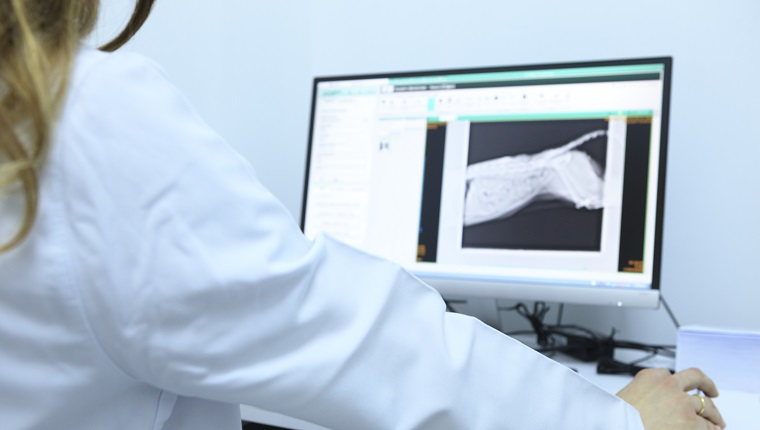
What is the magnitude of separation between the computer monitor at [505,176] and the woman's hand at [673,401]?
0.95 feet

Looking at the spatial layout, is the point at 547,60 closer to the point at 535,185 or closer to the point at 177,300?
the point at 535,185

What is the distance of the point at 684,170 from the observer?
1.35 m

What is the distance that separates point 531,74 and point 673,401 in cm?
66

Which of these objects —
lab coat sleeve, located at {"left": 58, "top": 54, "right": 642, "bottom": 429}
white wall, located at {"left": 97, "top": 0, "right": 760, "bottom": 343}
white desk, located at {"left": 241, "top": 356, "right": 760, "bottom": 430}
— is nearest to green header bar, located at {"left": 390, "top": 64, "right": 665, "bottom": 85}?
white wall, located at {"left": 97, "top": 0, "right": 760, "bottom": 343}

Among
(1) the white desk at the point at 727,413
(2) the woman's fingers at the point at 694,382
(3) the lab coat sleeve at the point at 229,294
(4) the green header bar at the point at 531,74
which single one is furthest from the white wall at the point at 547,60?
(3) the lab coat sleeve at the point at 229,294

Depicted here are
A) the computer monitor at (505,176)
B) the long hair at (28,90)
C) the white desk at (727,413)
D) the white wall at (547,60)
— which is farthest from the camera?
the white wall at (547,60)

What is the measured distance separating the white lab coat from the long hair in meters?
0.01

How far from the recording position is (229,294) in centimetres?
48

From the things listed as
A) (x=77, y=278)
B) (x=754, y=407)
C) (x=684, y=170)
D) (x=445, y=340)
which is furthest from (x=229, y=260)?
(x=684, y=170)

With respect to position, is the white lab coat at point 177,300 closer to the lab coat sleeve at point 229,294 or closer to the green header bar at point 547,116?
the lab coat sleeve at point 229,294

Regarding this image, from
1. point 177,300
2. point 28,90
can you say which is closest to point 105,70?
point 28,90

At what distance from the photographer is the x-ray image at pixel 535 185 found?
47.8 inches

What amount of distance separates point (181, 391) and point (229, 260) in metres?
0.10

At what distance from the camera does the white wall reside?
1312mm
